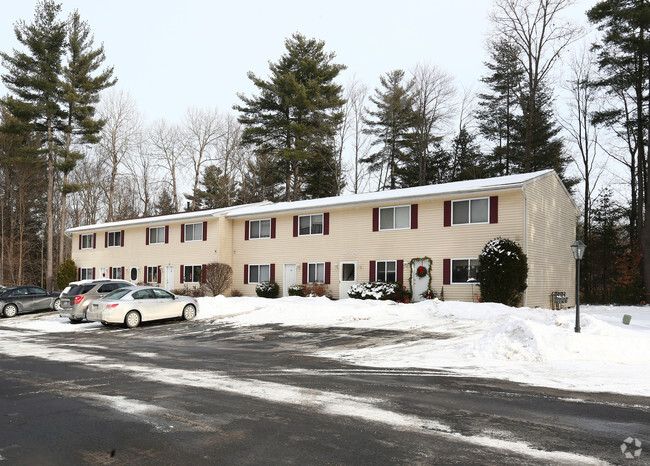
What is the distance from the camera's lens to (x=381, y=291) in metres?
25.7

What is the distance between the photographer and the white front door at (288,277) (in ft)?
102

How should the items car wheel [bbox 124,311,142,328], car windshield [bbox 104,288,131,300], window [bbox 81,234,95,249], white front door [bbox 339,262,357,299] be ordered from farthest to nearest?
window [bbox 81,234,95,249] → white front door [bbox 339,262,357,299] → car windshield [bbox 104,288,131,300] → car wheel [bbox 124,311,142,328]

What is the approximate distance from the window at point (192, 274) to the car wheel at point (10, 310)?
35.0 feet

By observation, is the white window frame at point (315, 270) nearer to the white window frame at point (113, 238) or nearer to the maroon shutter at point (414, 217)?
the maroon shutter at point (414, 217)

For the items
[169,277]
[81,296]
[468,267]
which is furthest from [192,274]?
[468,267]

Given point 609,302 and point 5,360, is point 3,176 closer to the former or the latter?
point 5,360

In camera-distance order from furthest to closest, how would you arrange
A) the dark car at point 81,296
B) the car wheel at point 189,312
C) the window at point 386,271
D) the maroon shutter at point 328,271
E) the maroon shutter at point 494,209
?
the maroon shutter at point 328,271, the window at point 386,271, the maroon shutter at point 494,209, the dark car at point 81,296, the car wheel at point 189,312

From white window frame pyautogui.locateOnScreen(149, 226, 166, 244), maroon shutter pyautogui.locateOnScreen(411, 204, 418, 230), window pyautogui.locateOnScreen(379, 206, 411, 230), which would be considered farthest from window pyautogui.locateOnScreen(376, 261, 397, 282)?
white window frame pyautogui.locateOnScreen(149, 226, 166, 244)

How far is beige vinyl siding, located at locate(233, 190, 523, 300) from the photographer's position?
23.9 metres

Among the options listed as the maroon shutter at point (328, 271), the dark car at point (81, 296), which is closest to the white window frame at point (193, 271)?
the maroon shutter at point (328, 271)

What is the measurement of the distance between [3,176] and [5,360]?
45307mm

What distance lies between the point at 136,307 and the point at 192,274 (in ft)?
49.6

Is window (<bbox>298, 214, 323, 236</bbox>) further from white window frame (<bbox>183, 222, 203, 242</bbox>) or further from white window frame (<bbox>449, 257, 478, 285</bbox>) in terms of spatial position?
white window frame (<bbox>449, 257, 478, 285</bbox>)

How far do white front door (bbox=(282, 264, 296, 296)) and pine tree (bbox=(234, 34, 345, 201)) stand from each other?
42.5 feet
